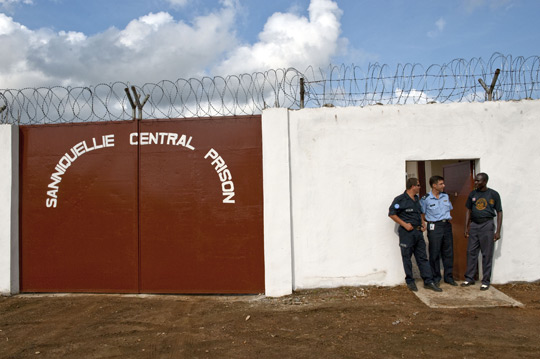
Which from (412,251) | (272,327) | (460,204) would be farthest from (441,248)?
(272,327)

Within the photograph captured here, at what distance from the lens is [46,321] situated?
4660mm

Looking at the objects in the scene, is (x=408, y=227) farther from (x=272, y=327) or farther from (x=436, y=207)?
(x=272, y=327)

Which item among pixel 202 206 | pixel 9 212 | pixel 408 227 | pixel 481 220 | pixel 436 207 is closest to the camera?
pixel 408 227

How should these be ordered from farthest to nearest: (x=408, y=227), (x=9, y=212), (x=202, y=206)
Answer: (x=9, y=212) → (x=202, y=206) → (x=408, y=227)

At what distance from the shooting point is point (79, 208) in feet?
18.6

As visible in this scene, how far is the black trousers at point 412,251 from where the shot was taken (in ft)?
16.4

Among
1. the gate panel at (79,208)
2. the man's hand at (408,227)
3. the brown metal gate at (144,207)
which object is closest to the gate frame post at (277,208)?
the brown metal gate at (144,207)

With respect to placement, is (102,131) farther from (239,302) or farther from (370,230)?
(370,230)

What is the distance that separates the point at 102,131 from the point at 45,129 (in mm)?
851

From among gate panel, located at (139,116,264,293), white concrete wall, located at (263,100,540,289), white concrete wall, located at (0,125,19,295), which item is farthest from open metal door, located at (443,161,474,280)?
white concrete wall, located at (0,125,19,295)

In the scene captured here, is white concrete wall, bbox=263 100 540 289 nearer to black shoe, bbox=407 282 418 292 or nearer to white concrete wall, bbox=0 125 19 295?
black shoe, bbox=407 282 418 292

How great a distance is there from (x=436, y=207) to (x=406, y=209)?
1.52 ft

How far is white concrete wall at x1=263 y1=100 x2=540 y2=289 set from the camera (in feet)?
17.4

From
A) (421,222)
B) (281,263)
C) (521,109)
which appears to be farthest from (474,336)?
(521,109)
